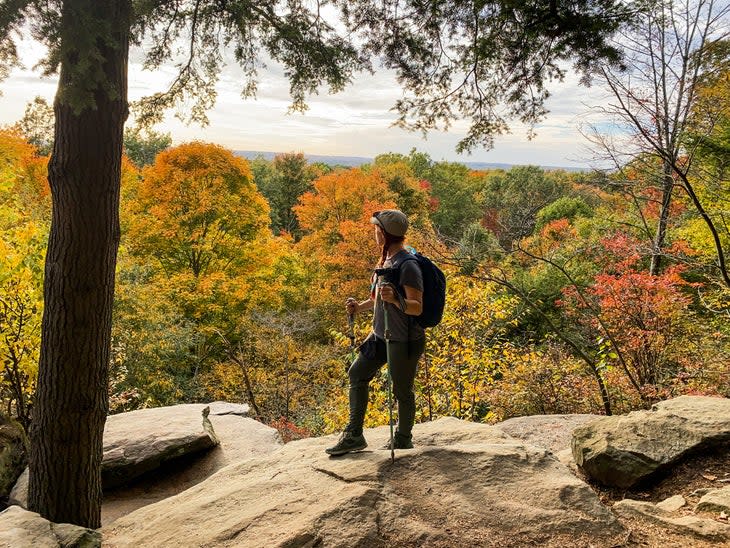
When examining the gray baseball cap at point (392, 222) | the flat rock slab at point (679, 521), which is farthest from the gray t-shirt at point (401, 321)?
the flat rock slab at point (679, 521)

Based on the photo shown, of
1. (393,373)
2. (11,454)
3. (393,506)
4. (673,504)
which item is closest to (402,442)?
(393,373)

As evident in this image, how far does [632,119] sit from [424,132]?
3070 mm

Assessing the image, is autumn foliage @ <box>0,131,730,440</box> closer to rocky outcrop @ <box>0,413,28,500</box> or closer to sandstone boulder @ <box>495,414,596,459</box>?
rocky outcrop @ <box>0,413,28,500</box>

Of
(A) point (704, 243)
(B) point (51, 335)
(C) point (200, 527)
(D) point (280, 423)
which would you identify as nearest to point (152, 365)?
(D) point (280, 423)

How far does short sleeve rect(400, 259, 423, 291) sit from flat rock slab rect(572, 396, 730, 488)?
2640 millimetres

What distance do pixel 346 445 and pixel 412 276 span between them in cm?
155

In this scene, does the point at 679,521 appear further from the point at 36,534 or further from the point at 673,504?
the point at 36,534

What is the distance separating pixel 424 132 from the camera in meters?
4.92

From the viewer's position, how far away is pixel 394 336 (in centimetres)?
370

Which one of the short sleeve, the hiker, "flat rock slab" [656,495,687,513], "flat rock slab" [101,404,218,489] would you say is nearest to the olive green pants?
the hiker

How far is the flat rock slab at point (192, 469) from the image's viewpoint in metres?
6.93

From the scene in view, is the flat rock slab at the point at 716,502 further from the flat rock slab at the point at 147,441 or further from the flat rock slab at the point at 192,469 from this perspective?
the flat rock slab at the point at 147,441

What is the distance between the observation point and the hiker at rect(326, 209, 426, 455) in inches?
141

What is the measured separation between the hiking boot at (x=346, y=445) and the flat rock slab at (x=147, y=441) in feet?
14.0
